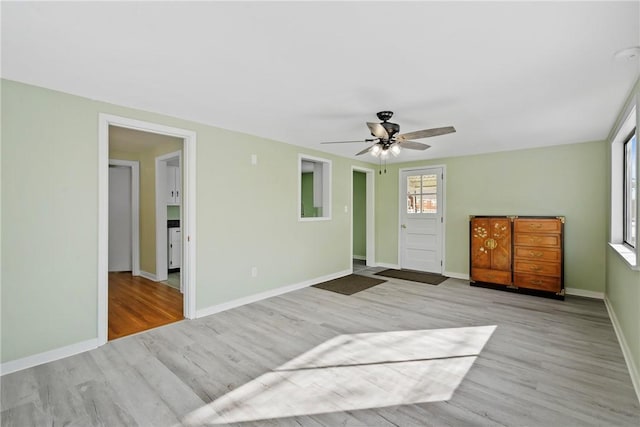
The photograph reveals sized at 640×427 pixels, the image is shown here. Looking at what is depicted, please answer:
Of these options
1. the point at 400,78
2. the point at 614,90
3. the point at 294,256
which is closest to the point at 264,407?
the point at 400,78

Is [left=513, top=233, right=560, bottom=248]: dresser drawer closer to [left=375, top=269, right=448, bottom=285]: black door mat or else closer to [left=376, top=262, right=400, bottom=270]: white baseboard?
[left=375, top=269, right=448, bottom=285]: black door mat

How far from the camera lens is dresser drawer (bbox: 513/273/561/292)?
4.38 meters

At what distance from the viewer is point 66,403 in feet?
6.70

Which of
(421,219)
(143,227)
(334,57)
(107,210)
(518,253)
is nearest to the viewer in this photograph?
(334,57)

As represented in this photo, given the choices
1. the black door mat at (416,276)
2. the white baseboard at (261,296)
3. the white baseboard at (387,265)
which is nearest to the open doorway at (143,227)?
the white baseboard at (261,296)

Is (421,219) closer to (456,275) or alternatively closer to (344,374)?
(456,275)

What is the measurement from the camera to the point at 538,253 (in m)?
4.52

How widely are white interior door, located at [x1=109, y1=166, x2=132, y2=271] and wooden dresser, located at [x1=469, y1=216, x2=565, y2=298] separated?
6.30m

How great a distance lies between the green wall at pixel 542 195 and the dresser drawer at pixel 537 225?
47cm

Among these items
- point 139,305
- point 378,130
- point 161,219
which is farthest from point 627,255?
point 161,219

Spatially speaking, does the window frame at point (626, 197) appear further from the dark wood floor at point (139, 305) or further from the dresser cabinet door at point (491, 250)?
the dark wood floor at point (139, 305)

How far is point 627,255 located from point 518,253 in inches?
71.3

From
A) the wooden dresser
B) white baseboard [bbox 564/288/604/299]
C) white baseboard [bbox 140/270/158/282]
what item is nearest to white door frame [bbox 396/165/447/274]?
the wooden dresser

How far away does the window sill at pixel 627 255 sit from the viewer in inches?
94.4
